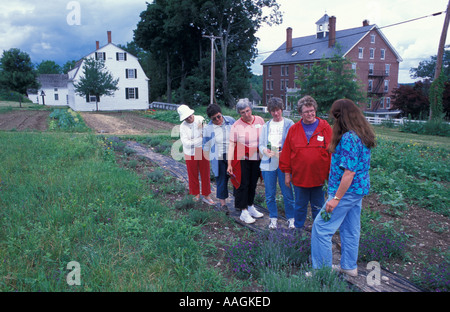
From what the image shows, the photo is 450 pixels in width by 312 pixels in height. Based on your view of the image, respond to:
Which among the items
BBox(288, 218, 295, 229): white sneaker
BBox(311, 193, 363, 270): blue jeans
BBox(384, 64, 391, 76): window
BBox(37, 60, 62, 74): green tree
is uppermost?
BBox(37, 60, 62, 74): green tree

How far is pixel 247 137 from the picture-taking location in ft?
16.8

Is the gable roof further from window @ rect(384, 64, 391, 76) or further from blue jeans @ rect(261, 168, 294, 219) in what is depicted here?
blue jeans @ rect(261, 168, 294, 219)

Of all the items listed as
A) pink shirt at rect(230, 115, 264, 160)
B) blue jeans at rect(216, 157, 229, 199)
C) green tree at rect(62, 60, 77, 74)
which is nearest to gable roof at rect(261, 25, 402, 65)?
blue jeans at rect(216, 157, 229, 199)

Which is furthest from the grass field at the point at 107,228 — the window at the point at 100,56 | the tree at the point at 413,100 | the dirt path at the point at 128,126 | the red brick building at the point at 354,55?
the window at the point at 100,56

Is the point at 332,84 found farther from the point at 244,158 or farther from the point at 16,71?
the point at 16,71

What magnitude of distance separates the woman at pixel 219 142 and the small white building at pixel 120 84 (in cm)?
3884

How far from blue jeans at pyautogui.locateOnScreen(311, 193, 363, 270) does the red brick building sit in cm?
3670

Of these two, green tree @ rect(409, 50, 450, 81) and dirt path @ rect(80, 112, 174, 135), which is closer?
dirt path @ rect(80, 112, 174, 135)

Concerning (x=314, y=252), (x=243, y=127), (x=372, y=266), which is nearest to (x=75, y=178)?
(x=243, y=127)

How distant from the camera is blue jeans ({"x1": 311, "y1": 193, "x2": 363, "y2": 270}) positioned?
338 centimetres

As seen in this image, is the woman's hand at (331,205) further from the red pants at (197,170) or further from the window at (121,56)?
the window at (121,56)

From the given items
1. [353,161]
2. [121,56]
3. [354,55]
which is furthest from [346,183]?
[121,56]

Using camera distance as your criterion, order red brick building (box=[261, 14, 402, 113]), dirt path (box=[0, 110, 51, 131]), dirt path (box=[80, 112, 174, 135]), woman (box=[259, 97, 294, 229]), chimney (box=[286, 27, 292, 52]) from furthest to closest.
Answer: chimney (box=[286, 27, 292, 52]) → red brick building (box=[261, 14, 402, 113]) → dirt path (box=[0, 110, 51, 131]) → dirt path (box=[80, 112, 174, 135]) → woman (box=[259, 97, 294, 229])
